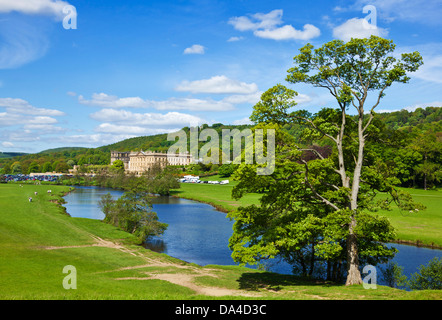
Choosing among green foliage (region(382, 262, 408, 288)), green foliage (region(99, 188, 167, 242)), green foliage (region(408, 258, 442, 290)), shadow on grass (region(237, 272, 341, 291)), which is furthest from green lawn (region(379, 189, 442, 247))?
green foliage (region(99, 188, 167, 242))

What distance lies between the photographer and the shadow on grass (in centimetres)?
1949

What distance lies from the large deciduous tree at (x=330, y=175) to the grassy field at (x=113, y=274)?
2371 mm

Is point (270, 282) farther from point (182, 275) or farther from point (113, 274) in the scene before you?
point (113, 274)

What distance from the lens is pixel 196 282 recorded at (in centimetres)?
2086

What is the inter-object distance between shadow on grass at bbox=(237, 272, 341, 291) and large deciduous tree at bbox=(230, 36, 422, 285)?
1.87 m

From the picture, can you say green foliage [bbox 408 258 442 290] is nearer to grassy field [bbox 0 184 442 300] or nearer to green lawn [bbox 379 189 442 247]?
grassy field [bbox 0 184 442 300]

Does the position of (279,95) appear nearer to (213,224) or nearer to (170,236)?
(170,236)

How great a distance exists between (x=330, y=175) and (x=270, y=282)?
7.97m

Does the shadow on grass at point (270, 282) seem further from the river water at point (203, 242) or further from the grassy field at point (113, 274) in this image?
the river water at point (203, 242)

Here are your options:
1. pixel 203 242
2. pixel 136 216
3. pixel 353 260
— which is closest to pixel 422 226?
pixel 203 242

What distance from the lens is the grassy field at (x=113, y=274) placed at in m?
15.3
